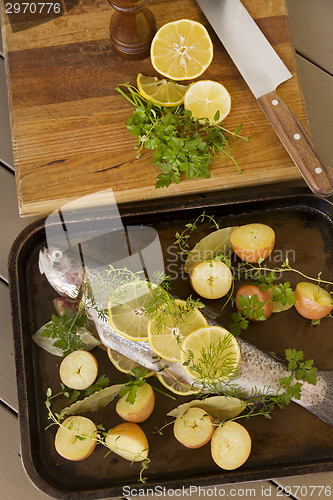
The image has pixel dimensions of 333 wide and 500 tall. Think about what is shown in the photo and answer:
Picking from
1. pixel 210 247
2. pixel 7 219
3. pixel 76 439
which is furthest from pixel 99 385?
pixel 7 219

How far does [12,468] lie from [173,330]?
0.67 meters

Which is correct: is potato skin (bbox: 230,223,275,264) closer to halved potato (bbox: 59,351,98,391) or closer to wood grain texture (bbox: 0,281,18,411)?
halved potato (bbox: 59,351,98,391)

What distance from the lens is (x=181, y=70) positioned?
1.35m

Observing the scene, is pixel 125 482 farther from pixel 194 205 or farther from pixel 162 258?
pixel 194 205

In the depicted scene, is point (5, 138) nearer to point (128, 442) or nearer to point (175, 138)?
point (175, 138)

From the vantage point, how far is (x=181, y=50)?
1.34m

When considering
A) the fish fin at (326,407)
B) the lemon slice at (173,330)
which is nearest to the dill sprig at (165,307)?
the lemon slice at (173,330)

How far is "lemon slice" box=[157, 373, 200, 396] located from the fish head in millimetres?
324

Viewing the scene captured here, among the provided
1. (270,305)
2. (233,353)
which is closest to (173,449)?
(233,353)

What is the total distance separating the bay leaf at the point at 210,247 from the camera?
139cm

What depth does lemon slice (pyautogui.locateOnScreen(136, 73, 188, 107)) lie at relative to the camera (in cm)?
135

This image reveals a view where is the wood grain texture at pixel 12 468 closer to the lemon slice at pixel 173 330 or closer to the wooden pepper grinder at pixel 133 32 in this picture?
the lemon slice at pixel 173 330

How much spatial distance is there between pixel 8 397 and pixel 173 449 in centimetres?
52

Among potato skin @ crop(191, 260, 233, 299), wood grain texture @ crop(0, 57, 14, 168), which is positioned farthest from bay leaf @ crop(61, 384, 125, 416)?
wood grain texture @ crop(0, 57, 14, 168)
